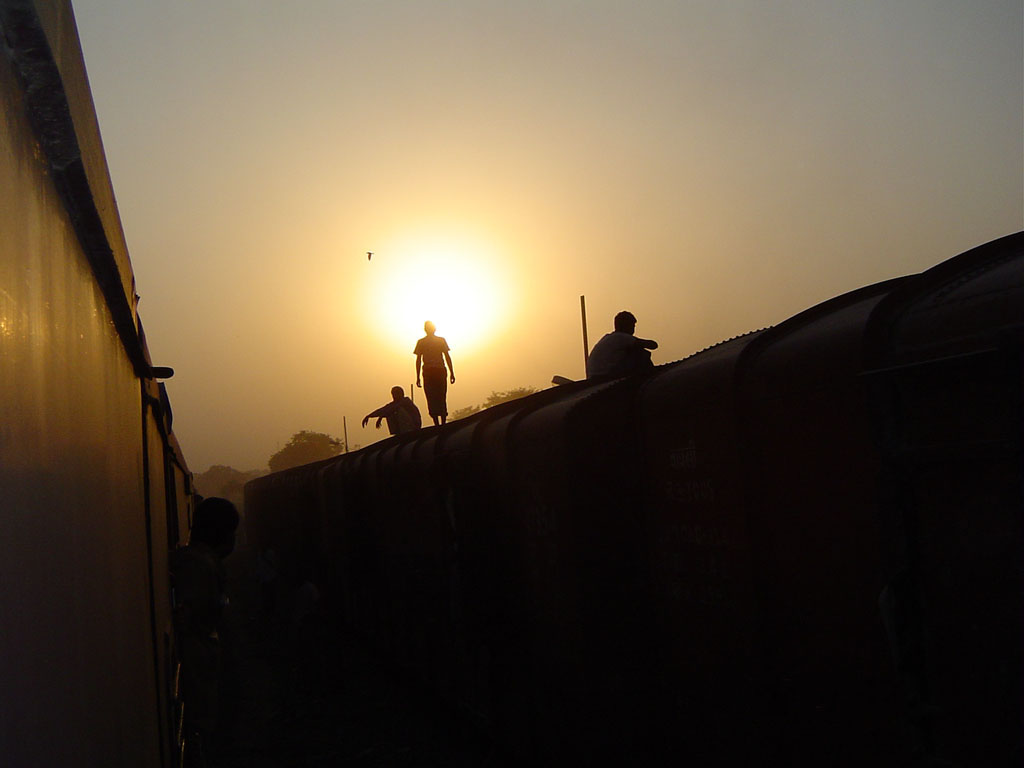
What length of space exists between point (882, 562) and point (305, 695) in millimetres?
9054

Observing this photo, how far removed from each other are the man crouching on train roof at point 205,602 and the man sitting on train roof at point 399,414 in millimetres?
10849

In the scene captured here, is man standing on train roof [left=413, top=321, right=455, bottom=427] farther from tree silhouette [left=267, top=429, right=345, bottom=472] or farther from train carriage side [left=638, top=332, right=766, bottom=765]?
tree silhouette [left=267, top=429, right=345, bottom=472]

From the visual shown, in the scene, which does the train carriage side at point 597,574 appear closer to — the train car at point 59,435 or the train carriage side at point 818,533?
the train carriage side at point 818,533

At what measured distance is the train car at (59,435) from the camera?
146 cm

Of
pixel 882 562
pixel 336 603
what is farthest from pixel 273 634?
pixel 882 562

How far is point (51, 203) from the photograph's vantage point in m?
2.20

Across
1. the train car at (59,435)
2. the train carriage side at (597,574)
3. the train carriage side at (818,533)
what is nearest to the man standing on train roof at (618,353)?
the train carriage side at (597,574)

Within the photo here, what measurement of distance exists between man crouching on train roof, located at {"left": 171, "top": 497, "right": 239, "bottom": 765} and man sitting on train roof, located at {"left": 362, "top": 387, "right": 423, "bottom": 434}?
35.6 feet

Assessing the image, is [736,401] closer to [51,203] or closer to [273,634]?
[51,203]

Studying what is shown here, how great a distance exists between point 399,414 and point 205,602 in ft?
37.8

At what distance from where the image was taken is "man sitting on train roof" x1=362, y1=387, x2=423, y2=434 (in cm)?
1612

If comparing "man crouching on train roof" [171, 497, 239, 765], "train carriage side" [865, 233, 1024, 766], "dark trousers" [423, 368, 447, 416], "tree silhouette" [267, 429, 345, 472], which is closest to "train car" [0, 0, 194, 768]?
"man crouching on train roof" [171, 497, 239, 765]

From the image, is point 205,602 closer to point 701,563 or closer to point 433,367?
point 701,563

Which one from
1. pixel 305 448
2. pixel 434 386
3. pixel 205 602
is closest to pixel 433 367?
pixel 434 386
